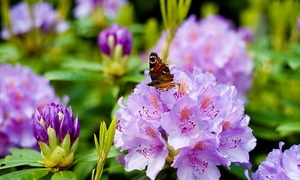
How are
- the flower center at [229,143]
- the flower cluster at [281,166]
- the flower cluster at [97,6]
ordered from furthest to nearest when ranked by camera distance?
1. the flower cluster at [97,6]
2. the flower center at [229,143]
3. the flower cluster at [281,166]

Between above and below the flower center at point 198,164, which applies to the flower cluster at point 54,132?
above

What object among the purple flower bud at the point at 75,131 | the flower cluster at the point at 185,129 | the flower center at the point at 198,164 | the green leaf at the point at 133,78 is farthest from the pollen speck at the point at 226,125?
the green leaf at the point at 133,78

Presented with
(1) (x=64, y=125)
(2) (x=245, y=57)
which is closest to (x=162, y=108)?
A: (1) (x=64, y=125)

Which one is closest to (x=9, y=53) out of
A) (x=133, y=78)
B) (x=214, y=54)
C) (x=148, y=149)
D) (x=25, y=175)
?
(x=133, y=78)

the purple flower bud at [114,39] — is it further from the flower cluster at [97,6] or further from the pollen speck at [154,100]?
the flower cluster at [97,6]

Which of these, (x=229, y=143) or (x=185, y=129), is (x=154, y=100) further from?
(x=229, y=143)

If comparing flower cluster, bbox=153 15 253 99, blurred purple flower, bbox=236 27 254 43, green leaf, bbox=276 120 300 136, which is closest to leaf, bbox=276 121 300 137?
green leaf, bbox=276 120 300 136

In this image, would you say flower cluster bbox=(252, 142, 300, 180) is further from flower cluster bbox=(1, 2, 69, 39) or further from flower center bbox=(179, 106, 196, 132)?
flower cluster bbox=(1, 2, 69, 39)
